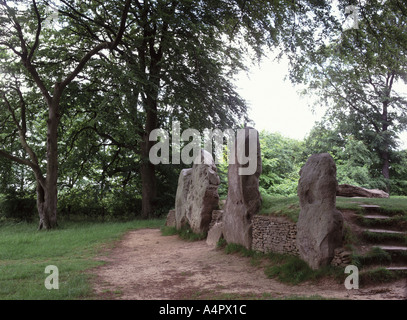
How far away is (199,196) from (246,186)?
Result: 2898mm

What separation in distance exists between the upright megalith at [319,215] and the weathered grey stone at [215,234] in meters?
3.35

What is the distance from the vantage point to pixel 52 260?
8.81 meters

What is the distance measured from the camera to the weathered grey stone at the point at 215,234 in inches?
398

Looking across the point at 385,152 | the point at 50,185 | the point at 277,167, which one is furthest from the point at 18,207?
the point at 385,152

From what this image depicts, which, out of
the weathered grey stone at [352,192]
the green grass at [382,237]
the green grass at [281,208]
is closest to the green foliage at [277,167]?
the weathered grey stone at [352,192]

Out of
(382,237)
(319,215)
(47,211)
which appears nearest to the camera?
Answer: (319,215)

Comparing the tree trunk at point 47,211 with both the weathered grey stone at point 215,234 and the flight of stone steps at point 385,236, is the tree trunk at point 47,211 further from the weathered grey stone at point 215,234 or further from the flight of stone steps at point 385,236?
the flight of stone steps at point 385,236

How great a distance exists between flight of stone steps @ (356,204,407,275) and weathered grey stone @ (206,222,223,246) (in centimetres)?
383

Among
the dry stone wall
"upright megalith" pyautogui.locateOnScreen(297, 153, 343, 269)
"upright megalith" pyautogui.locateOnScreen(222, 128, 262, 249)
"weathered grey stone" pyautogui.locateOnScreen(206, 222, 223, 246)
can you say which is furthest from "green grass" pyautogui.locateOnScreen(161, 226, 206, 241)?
"upright megalith" pyautogui.locateOnScreen(297, 153, 343, 269)

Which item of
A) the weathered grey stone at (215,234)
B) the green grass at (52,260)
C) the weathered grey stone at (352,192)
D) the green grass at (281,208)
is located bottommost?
the green grass at (52,260)

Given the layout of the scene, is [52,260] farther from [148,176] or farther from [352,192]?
[148,176]

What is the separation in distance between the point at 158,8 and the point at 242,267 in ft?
35.5
